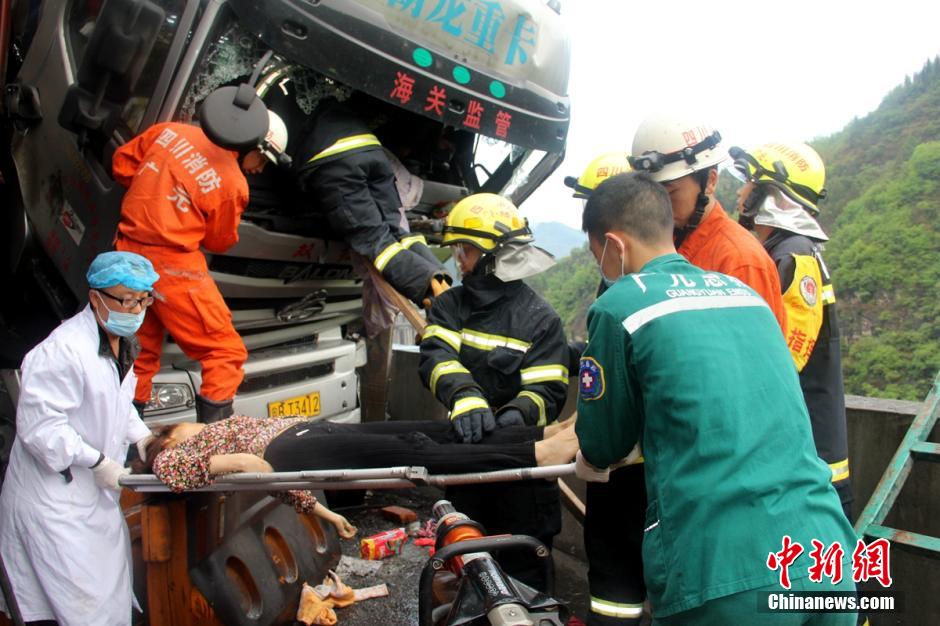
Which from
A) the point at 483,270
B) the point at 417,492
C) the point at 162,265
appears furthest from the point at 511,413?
the point at 417,492

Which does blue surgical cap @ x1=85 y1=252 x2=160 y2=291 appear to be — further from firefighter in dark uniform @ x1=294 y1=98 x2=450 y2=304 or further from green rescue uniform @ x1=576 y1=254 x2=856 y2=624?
green rescue uniform @ x1=576 y1=254 x2=856 y2=624

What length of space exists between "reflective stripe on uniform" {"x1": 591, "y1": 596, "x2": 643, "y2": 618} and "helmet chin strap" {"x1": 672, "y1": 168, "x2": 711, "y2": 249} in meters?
1.17

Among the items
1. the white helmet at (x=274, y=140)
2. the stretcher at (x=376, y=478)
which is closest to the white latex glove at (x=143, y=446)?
the stretcher at (x=376, y=478)

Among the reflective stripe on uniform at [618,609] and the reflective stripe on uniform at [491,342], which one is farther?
the reflective stripe on uniform at [491,342]

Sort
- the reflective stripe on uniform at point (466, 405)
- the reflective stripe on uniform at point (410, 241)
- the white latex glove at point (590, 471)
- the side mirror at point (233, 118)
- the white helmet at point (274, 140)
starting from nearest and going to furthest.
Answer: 1. the white latex glove at point (590, 471)
2. the reflective stripe on uniform at point (466, 405)
3. the side mirror at point (233, 118)
4. the white helmet at point (274, 140)
5. the reflective stripe on uniform at point (410, 241)

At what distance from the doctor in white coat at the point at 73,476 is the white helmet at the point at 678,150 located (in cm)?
181

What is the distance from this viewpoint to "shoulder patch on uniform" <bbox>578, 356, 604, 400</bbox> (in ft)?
5.19

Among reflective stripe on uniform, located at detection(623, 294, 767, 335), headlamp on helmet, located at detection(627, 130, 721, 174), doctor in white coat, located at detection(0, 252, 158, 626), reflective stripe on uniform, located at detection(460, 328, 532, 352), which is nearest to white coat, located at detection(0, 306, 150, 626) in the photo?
doctor in white coat, located at detection(0, 252, 158, 626)

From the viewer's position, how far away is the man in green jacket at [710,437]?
1371 mm

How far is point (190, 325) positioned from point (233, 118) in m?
0.88

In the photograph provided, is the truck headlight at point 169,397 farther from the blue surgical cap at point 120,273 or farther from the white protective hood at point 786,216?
the white protective hood at point 786,216

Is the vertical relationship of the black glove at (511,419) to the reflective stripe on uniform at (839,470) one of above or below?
below

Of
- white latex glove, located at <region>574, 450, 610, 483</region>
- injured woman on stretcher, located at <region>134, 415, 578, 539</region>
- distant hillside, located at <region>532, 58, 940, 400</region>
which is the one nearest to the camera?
white latex glove, located at <region>574, 450, 610, 483</region>

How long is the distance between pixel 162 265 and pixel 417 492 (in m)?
2.53
